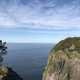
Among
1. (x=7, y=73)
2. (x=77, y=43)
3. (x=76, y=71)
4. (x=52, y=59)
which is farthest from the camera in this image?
(x=7, y=73)

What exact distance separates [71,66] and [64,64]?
231cm

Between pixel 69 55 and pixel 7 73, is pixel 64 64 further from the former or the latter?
pixel 7 73

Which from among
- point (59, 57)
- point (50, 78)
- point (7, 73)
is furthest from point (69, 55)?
point (7, 73)

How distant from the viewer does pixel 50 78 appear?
7762cm

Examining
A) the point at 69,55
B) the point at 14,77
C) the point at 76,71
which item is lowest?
the point at 14,77

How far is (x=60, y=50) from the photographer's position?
80.1 meters

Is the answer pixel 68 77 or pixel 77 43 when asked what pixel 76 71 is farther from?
pixel 77 43

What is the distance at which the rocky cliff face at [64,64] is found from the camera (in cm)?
7476

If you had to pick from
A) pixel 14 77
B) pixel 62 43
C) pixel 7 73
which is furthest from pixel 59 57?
pixel 14 77

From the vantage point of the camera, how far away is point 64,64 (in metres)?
76.1

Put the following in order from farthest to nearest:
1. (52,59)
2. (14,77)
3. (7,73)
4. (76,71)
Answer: (14,77), (7,73), (52,59), (76,71)

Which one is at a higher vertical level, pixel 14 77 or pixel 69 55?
pixel 69 55

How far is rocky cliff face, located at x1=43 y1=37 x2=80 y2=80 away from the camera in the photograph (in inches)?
2943

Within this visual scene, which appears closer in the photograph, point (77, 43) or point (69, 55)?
point (69, 55)
